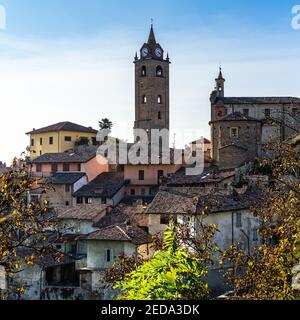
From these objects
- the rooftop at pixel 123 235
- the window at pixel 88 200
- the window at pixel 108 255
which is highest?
the window at pixel 88 200

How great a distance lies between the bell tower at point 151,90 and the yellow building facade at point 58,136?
24.2 ft

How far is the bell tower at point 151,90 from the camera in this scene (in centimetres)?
7200

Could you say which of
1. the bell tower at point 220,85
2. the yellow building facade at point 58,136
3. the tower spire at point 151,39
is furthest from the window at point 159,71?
the yellow building facade at point 58,136

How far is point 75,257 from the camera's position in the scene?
35781 mm

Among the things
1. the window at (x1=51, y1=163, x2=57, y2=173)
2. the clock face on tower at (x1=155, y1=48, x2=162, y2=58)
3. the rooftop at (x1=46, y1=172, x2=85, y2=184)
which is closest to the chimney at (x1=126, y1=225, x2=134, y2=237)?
the rooftop at (x1=46, y1=172, x2=85, y2=184)

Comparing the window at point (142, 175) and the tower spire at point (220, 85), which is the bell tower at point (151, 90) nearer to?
the tower spire at point (220, 85)

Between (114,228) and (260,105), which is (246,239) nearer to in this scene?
(114,228)

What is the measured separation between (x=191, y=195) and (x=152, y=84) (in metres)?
39.3

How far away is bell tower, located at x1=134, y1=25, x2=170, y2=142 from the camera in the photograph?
72000 mm
